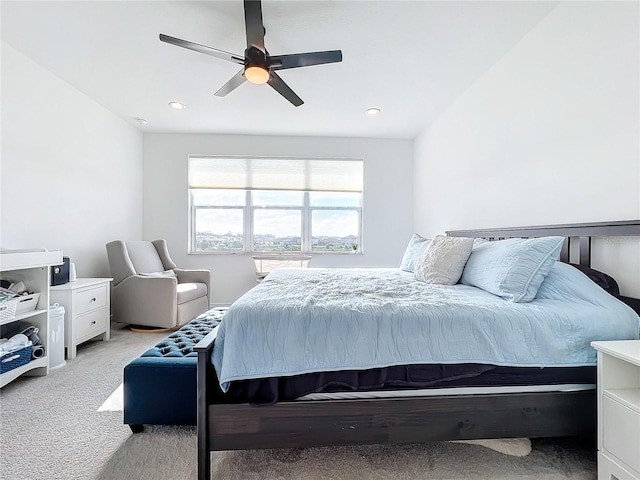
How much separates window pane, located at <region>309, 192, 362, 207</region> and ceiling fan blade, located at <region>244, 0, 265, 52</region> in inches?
110

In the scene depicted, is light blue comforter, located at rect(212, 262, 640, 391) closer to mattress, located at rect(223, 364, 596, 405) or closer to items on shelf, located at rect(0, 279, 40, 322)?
mattress, located at rect(223, 364, 596, 405)

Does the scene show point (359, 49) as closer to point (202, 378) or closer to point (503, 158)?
point (503, 158)

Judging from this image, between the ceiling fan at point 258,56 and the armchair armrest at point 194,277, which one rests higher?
the ceiling fan at point 258,56

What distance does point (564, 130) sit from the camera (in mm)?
2010

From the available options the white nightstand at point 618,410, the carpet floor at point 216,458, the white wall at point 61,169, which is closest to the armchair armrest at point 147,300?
the white wall at point 61,169

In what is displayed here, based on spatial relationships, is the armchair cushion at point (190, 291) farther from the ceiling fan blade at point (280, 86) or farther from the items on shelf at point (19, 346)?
the ceiling fan blade at point (280, 86)

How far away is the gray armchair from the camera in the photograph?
338 cm

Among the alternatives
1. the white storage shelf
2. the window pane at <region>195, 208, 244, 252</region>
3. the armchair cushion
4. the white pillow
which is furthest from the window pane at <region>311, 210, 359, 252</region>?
the white storage shelf

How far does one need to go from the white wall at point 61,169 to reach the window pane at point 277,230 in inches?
67.3

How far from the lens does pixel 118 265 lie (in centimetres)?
351

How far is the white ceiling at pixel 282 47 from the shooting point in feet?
6.73

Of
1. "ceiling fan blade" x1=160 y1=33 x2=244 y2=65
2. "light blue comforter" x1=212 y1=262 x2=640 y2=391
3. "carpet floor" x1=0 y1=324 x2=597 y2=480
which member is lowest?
"carpet floor" x1=0 y1=324 x2=597 y2=480

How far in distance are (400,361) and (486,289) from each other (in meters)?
0.86

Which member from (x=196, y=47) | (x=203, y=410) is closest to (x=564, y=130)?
(x=196, y=47)
